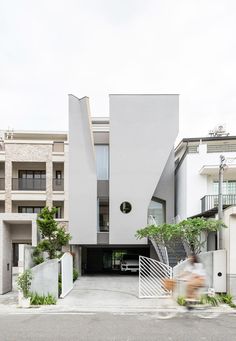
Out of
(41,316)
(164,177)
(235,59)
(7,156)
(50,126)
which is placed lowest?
(41,316)

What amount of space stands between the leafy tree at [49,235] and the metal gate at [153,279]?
406cm

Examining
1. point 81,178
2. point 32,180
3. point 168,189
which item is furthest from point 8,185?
point 168,189

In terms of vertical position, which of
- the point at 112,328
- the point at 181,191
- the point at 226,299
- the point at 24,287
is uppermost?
the point at 181,191

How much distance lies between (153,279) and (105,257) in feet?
43.7

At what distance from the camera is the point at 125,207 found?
2058cm

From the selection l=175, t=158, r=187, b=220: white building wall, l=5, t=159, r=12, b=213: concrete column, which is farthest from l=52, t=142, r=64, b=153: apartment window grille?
l=175, t=158, r=187, b=220: white building wall

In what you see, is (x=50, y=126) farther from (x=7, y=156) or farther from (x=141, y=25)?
(x=141, y=25)

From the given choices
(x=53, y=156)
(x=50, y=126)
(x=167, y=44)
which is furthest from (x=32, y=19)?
(x=50, y=126)

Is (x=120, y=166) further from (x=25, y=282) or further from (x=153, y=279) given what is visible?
(x=25, y=282)

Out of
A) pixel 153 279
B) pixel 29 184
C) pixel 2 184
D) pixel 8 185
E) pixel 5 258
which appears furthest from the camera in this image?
pixel 2 184

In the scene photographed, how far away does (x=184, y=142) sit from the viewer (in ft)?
77.0

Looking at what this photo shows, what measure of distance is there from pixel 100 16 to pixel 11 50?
3837mm

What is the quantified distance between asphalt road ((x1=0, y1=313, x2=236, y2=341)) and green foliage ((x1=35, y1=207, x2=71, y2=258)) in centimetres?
425

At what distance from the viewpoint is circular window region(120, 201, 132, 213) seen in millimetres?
20516
